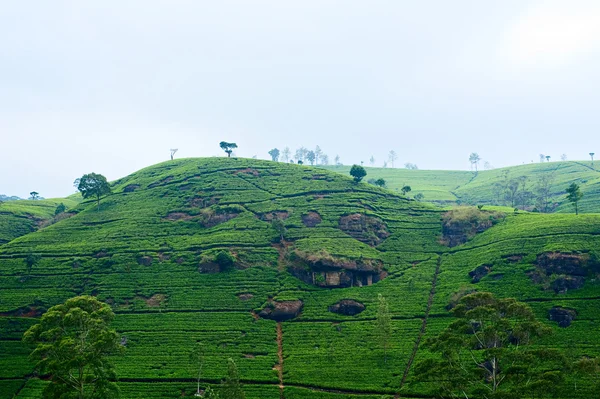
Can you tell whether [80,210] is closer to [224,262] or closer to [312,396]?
[224,262]

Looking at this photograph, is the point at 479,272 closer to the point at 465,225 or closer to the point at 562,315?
the point at 562,315

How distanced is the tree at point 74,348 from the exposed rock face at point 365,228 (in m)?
78.7

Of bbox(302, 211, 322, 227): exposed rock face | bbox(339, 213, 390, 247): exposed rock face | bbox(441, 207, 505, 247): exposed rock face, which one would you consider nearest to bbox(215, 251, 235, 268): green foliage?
bbox(302, 211, 322, 227): exposed rock face

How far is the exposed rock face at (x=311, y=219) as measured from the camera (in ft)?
419

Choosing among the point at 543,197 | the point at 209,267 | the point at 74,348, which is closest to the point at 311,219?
the point at 209,267

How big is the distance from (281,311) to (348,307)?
1445 centimetres

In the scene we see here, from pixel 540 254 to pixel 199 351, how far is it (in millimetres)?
74970

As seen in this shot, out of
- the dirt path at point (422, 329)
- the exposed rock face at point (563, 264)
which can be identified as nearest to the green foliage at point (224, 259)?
the dirt path at point (422, 329)

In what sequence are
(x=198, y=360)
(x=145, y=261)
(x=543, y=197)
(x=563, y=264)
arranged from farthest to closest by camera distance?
1. (x=543, y=197)
2. (x=145, y=261)
3. (x=563, y=264)
4. (x=198, y=360)

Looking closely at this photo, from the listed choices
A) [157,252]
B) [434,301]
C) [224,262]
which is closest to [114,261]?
[157,252]

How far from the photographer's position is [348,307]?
90.5m

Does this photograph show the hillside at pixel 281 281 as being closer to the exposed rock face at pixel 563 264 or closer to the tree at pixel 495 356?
the exposed rock face at pixel 563 264

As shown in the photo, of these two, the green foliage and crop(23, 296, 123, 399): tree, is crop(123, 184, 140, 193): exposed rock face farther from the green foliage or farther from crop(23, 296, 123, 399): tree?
crop(23, 296, 123, 399): tree

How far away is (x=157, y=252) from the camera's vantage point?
11219 cm
